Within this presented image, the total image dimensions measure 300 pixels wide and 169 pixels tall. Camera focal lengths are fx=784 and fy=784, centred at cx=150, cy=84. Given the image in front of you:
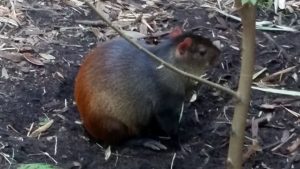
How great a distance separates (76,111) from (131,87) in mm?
592

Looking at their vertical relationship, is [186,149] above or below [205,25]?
below

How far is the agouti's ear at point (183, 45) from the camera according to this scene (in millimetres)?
5504

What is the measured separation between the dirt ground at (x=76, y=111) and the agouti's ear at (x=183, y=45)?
0.53 meters

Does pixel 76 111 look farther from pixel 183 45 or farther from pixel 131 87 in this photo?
pixel 183 45

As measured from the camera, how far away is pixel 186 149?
17.8 ft

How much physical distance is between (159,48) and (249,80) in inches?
79.7

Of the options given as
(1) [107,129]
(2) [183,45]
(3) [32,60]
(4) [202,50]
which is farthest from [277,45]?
(3) [32,60]

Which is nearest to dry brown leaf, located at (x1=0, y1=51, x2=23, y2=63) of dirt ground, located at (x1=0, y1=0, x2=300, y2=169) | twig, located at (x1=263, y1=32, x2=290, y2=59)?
dirt ground, located at (x1=0, y1=0, x2=300, y2=169)

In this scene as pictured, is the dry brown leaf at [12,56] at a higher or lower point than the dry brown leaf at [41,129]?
higher

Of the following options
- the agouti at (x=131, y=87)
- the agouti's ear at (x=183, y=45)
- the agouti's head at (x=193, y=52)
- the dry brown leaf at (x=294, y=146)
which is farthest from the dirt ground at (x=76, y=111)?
the agouti's ear at (x=183, y=45)

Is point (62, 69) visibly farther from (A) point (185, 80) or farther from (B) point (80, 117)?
(A) point (185, 80)

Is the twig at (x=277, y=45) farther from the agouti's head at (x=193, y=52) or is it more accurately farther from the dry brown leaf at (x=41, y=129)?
the dry brown leaf at (x=41, y=129)

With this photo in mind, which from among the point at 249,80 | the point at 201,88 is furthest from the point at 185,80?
the point at 249,80

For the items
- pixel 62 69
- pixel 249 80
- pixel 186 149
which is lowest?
pixel 186 149
